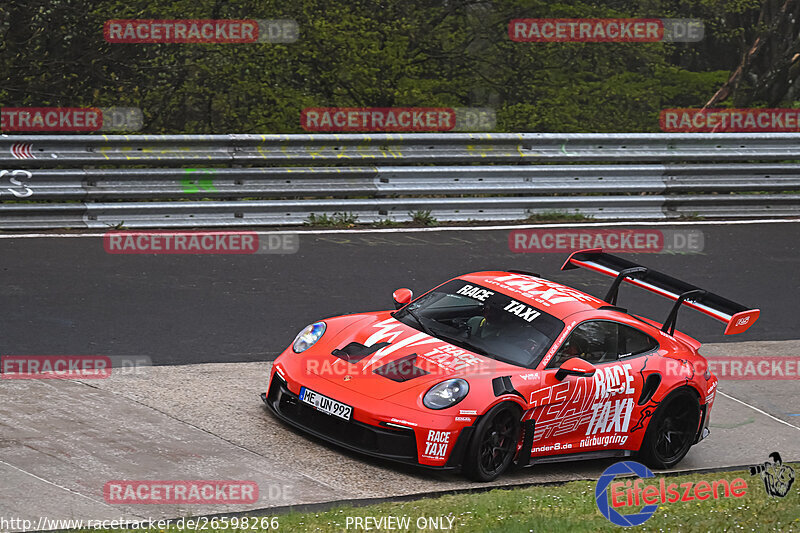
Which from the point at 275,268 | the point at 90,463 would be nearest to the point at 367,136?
the point at 275,268

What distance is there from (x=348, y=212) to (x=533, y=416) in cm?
725

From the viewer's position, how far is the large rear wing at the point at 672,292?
806 cm

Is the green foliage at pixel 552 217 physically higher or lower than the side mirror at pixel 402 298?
higher

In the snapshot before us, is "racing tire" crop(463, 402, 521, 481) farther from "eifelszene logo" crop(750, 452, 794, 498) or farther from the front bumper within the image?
"eifelszene logo" crop(750, 452, 794, 498)

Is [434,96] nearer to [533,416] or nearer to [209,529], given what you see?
[533,416]

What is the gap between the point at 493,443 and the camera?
752cm

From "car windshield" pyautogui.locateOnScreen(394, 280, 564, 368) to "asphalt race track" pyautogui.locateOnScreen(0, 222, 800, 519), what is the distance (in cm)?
93

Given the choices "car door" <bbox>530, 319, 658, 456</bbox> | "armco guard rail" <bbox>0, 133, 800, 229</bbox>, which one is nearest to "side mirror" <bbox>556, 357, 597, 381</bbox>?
"car door" <bbox>530, 319, 658, 456</bbox>

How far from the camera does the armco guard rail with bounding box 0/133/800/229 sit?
13.4 m

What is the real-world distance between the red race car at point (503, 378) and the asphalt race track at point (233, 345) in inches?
9.3

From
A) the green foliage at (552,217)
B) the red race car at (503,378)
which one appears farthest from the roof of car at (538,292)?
the green foliage at (552,217)

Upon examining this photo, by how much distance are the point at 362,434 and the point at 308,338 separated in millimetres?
1191

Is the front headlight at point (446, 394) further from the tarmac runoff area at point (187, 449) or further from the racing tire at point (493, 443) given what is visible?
the tarmac runoff area at point (187, 449)

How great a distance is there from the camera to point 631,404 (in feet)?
27.0
